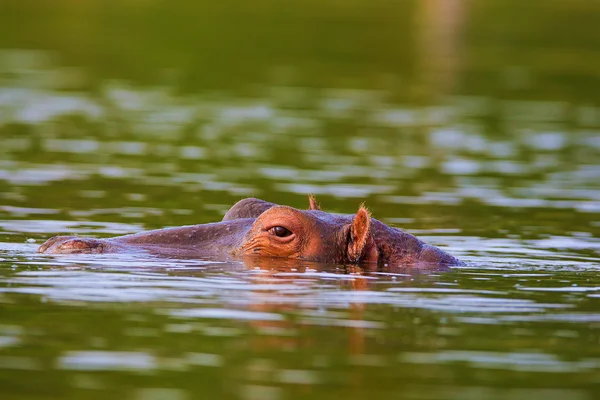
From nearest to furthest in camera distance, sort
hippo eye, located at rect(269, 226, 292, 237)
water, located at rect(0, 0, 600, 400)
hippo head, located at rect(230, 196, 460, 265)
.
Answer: water, located at rect(0, 0, 600, 400), hippo head, located at rect(230, 196, 460, 265), hippo eye, located at rect(269, 226, 292, 237)

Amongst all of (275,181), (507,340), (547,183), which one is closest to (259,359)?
(507,340)

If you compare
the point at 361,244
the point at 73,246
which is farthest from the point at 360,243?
the point at 73,246

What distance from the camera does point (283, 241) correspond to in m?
11.4

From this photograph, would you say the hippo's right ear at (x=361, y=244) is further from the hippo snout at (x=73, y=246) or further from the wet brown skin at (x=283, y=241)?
the hippo snout at (x=73, y=246)

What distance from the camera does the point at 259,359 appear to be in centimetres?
811

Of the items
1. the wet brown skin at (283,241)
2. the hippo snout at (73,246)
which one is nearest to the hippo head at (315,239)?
the wet brown skin at (283,241)

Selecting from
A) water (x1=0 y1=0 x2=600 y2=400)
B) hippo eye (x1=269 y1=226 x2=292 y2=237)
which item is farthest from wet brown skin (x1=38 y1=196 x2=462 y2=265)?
water (x1=0 y1=0 x2=600 y2=400)

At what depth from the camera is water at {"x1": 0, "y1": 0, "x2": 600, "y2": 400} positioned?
8102 millimetres

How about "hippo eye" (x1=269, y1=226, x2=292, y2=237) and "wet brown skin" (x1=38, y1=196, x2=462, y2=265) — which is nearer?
"wet brown skin" (x1=38, y1=196, x2=462, y2=265)

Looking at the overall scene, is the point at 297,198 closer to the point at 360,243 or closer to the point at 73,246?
the point at 360,243

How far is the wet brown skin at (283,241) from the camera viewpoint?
37.2 feet

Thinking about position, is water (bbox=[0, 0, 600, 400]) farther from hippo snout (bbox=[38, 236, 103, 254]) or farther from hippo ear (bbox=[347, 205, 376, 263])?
hippo ear (bbox=[347, 205, 376, 263])

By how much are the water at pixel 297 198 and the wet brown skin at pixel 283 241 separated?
0.69 ft

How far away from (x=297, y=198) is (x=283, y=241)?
5331 millimetres
